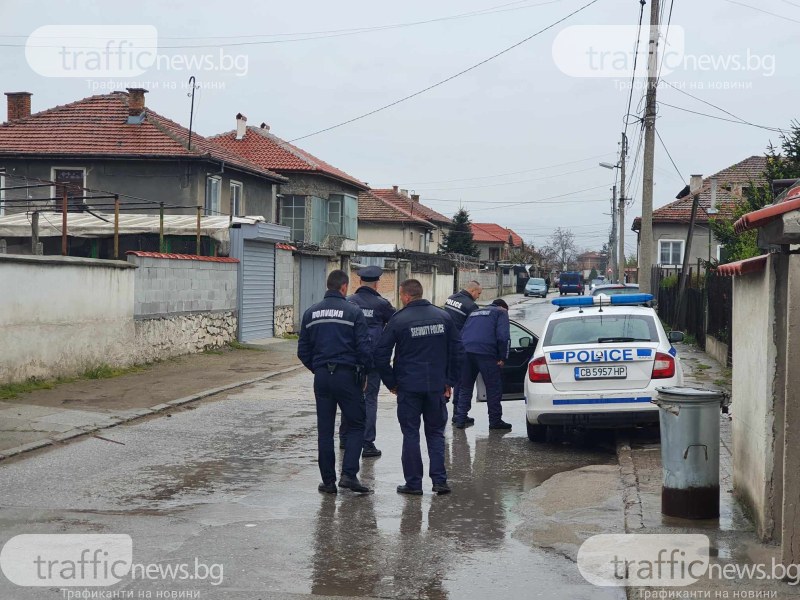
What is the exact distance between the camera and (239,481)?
29.8 feet

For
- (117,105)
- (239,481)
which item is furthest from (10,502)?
(117,105)

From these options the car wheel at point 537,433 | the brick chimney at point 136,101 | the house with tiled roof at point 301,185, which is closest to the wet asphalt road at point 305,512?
the car wheel at point 537,433

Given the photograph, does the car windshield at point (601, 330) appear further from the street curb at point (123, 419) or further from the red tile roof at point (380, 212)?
the red tile roof at point (380, 212)

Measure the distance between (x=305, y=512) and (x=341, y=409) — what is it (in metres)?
1.08

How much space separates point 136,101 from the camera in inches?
1254

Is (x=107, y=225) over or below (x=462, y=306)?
over

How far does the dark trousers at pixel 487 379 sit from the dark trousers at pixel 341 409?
11.9 feet

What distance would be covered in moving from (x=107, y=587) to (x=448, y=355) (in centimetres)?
389

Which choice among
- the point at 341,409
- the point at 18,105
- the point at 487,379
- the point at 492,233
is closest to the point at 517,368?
the point at 487,379

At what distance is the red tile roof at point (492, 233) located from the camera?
10794 centimetres

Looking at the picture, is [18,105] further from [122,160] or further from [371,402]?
[371,402]

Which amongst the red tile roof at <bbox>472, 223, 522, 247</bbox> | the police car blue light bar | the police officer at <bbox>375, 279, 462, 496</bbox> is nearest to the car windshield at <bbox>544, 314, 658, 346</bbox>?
the police car blue light bar

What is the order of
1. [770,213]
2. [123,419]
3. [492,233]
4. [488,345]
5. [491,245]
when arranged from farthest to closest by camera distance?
[492,233] < [491,245] < [123,419] < [488,345] < [770,213]

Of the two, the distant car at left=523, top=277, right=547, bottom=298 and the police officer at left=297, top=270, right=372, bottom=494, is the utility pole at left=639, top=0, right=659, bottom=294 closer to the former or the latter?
the police officer at left=297, top=270, right=372, bottom=494
